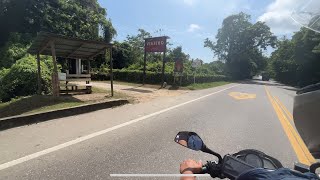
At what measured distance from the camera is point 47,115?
920 cm

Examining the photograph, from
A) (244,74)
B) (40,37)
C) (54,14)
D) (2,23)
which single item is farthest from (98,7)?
(244,74)

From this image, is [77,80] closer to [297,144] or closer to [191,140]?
[297,144]

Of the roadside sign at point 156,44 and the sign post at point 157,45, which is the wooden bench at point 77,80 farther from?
the roadside sign at point 156,44

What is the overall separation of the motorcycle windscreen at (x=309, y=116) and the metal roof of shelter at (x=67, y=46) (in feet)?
39.3

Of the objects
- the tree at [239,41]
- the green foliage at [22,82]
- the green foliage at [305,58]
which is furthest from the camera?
the tree at [239,41]

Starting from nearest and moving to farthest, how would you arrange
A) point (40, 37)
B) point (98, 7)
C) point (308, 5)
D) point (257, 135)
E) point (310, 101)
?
point (310, 101)
point (308, 5)
point (257, 135)
point (40, 37)
point (98, 7)

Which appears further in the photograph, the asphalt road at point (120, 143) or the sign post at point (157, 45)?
the sign post at point (157, 45)

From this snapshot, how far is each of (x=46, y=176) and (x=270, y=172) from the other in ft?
13.1

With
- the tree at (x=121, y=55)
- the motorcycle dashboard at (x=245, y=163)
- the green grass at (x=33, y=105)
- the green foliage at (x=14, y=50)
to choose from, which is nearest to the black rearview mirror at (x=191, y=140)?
the motorcycle dashboard at (x=245, y=163)

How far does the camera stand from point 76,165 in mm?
5441

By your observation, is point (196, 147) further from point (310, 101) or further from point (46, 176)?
point (46, 176)

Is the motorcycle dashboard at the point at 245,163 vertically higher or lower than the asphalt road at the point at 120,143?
higher

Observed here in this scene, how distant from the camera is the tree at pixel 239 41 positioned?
7219 cm

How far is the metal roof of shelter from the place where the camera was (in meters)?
13.4
